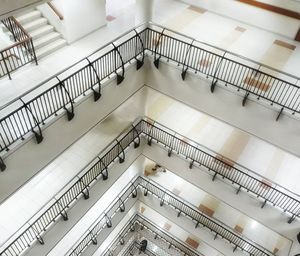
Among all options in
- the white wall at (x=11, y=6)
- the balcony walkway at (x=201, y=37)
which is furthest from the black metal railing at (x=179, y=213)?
the white wall at (x=11, y=6)

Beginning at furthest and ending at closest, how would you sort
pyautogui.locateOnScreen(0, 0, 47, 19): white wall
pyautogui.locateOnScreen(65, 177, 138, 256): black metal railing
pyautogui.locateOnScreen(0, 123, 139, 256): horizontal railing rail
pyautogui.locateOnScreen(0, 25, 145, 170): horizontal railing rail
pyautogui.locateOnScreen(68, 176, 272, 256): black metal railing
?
pyautogui.locateOnScreen(68, 176, 272, 256): black metal railing → pyautogui.locateOnScreen(65, 177, 138, 256): black metal railing → pyautogui.locateOnScreen(0, 123, 139, 256): horizontal railing rail → pyautogui.locateOnScreen(0, 25, 145, 170): horizontal railing rail → pyautogui.locateOnScreen(0, 0, 47, 19): white wall

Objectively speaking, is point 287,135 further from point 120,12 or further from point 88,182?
point 120,12

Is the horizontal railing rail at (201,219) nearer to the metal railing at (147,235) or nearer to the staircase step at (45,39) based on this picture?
the metal railing at (147,235)

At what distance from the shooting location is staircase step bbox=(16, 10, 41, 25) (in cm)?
1055

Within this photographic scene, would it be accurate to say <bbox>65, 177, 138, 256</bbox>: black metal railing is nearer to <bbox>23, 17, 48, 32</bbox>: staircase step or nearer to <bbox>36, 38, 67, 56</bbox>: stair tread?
<bbox>36, 38, 67, 56</bbox>: stair tread

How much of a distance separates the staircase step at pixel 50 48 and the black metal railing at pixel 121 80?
1620 mm

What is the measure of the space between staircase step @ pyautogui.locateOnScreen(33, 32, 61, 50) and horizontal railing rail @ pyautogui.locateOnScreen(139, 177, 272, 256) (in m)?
7.29

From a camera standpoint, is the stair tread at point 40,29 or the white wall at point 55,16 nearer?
the white wall at point 55,16

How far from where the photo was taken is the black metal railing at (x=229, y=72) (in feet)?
26.8

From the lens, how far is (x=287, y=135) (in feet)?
27.5

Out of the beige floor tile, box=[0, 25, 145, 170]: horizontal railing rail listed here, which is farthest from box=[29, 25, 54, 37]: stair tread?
the beige floor tile

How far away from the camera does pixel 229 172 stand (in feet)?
36.7

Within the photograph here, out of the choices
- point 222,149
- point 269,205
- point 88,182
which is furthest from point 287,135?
point 88,182

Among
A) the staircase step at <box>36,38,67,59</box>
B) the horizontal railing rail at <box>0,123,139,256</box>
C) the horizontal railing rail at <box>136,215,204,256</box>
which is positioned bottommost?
the horizontal railing rail at <box>0,123,139,256</box>
